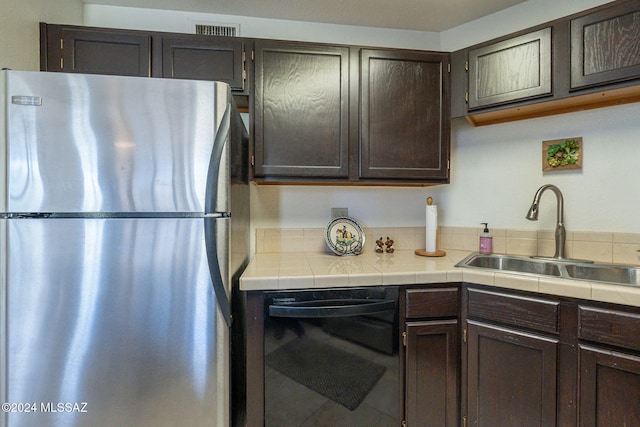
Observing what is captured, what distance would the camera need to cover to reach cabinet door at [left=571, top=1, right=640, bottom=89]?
1225 mm

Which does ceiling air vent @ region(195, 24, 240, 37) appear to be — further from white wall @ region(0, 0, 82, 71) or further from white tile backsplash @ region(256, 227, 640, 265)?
white tile backsplash @ region(256, 227, 640, 265)

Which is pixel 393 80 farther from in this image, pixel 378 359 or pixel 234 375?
pixel 234 375

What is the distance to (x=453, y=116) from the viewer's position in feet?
5.49

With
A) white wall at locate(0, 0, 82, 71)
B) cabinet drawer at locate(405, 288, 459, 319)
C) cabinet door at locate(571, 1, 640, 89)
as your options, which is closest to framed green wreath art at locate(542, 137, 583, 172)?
cabinet door at locate(571, 1, 640, 89)

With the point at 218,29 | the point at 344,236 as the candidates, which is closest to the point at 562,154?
the point at 344,236

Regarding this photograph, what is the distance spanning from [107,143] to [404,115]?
1.45 meters

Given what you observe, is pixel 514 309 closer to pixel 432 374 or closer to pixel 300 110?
pixel 432 374

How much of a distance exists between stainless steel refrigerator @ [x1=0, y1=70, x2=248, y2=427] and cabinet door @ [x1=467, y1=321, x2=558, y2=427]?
1141mm

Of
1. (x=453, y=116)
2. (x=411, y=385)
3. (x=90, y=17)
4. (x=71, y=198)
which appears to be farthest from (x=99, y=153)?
(x=453, y=116)

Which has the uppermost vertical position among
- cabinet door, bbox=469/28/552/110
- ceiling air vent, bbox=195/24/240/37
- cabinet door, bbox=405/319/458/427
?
ceiling air vent, bbox=195/24/240/37

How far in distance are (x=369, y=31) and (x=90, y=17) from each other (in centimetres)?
176

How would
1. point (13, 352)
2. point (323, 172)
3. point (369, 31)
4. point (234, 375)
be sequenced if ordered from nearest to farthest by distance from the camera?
point (13, 352) < point (234, 375) < point (323, 172) < point (369, 31)

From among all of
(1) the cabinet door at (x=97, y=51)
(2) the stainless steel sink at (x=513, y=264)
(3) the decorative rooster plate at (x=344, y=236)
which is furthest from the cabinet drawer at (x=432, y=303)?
(1) the cabinet door at (x=97, y=51)

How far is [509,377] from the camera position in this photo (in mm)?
1205
